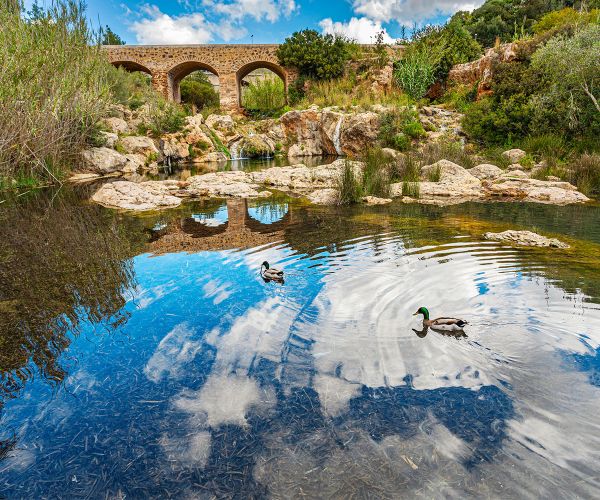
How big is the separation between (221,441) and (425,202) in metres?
8.12

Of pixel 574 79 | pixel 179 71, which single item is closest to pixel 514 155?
pixel 574 79

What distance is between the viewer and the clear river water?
206cm

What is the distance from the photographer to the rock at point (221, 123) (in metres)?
23.8

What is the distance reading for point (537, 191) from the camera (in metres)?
9.80

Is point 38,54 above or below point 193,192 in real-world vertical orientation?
above

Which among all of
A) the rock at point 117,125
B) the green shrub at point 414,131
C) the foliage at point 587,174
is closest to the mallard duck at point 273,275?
the foliage at point 587,174

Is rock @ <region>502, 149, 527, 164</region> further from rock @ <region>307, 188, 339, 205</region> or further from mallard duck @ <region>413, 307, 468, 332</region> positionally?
mallard duck @ <region>413, 307, 468, 332</region>

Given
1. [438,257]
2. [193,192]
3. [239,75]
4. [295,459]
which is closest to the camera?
[295,459]

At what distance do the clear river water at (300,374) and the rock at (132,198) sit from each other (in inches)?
146

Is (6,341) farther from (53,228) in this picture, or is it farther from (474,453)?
(53,228)

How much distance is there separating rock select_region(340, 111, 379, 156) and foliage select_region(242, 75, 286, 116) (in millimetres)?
9676

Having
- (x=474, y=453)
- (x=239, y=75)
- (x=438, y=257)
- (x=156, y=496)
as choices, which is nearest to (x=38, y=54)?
(x=438, y=257)

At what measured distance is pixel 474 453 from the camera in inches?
85.2

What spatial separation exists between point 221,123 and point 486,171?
54.3 ft
